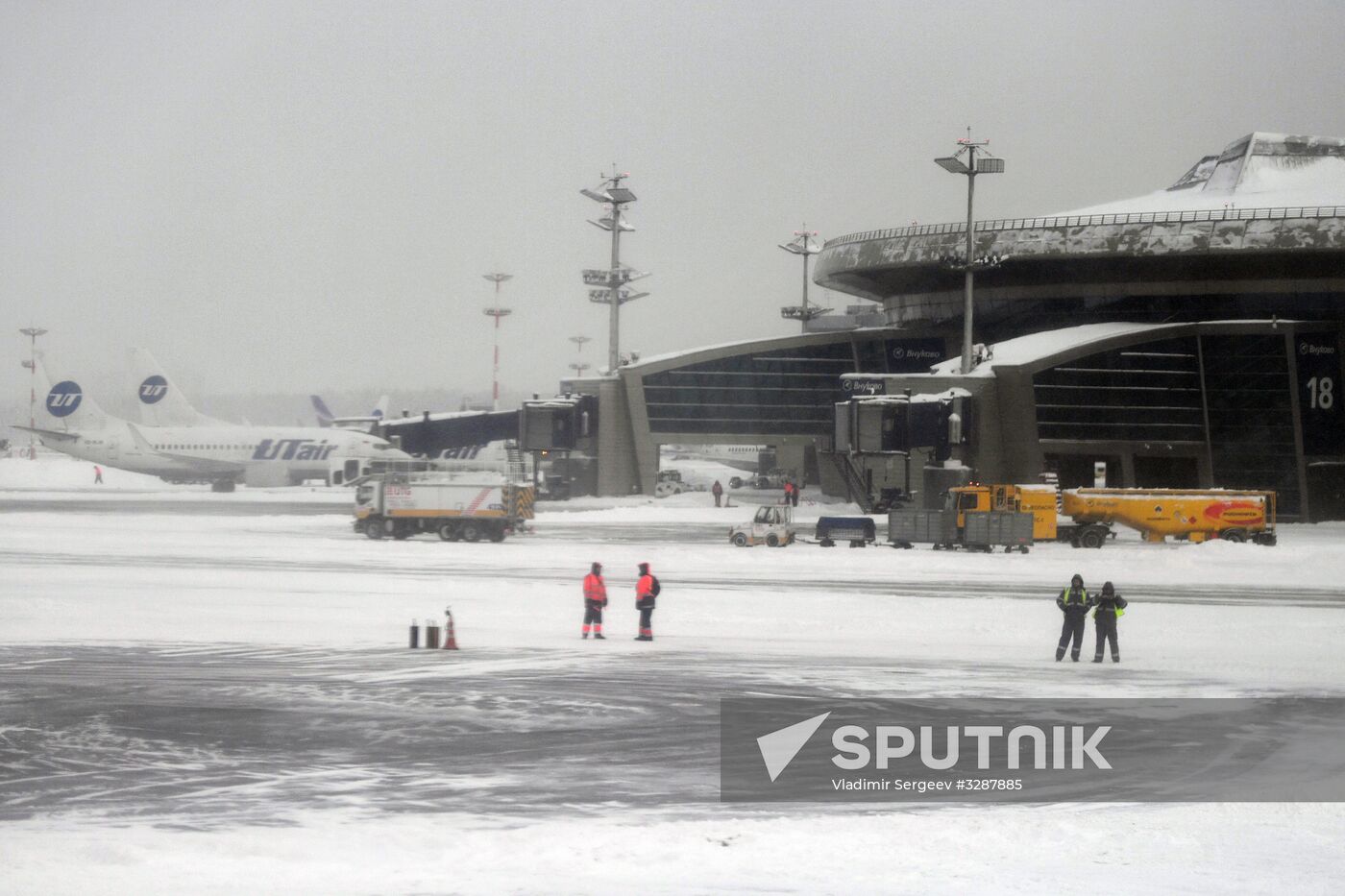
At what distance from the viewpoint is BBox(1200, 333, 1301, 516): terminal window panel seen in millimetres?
73938

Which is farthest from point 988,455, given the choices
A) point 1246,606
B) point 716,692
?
point 716,692

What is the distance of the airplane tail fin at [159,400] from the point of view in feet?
356

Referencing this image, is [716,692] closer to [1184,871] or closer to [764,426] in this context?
[1184,871]

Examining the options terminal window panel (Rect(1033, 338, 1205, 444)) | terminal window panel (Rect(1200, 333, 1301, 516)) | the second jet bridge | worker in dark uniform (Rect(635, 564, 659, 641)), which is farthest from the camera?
terminal window panel (Rect(1033, 338, 1205, 444))

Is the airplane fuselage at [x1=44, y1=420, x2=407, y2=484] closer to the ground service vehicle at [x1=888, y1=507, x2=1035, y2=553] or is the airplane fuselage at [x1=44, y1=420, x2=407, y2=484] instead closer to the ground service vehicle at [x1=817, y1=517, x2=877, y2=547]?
the ground service vehicle at [x1=817, y1=517, x2=877, y2=547]

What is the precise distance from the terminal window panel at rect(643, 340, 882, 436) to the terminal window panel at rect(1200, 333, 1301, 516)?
2673 centimetres

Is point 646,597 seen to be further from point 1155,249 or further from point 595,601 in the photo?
point 1155,249

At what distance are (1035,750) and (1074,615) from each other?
8.15 meters

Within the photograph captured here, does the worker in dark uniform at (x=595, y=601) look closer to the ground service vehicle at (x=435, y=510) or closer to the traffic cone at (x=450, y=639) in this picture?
the traffic cone at (x=450, y=639)

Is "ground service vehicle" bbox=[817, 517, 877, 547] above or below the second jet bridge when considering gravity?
below

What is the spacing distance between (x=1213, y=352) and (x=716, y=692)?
211 ft

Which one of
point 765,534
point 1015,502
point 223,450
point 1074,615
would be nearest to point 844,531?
point 765,534

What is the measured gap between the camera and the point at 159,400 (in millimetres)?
108562

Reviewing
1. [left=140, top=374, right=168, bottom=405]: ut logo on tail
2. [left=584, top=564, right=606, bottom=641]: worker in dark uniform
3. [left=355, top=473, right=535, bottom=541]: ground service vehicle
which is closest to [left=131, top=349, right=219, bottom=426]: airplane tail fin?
[left=140, top=374, right=168, bottom=405]: ut logo on tail
